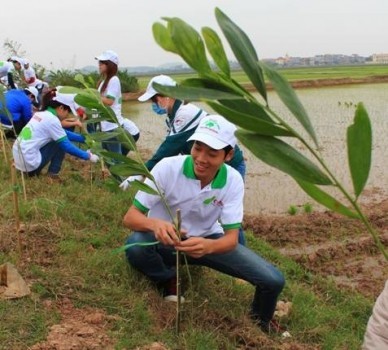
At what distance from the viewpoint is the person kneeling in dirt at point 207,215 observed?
2361 millimetres

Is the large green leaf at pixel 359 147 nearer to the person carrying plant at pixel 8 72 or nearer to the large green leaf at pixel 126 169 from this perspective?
the large green leaf at pixel 126 169

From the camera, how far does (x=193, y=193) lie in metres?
2.53

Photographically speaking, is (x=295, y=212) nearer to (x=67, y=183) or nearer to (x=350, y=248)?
(x=350, y=248)

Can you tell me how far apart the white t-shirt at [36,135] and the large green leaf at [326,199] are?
413cm

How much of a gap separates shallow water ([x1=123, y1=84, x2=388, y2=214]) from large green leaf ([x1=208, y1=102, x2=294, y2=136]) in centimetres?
484

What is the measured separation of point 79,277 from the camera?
2742 millimetres

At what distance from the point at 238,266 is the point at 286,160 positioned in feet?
5.65

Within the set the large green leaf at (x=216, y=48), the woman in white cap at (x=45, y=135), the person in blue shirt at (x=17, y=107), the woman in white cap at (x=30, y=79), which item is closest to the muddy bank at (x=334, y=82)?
the woman in white cap at (x=30, y=79)

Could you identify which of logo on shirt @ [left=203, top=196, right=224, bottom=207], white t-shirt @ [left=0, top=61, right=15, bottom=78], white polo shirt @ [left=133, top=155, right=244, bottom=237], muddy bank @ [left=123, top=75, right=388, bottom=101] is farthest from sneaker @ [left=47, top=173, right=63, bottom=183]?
muddy bank @ [left=123, top=75, right=388, bottom=101]

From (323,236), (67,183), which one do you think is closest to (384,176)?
(323,236)

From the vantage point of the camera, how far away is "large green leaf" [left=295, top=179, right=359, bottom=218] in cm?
88

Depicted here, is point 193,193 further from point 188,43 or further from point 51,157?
point 51,157

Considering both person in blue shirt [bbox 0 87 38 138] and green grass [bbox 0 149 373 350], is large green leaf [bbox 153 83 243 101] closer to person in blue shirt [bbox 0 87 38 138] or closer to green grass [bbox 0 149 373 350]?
green grass [bbox 0 149 373 350]

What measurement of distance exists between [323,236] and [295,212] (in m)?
0.76
